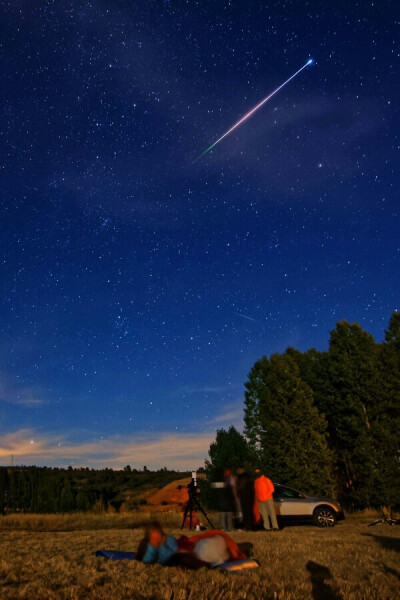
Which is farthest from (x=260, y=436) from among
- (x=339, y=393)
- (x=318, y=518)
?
(x=318, y=518)

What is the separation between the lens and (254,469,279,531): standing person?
15016 millimetres

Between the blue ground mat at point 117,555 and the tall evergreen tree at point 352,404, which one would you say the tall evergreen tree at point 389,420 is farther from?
the blue ground mat at point 117,555

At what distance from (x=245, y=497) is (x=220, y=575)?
31.5ft

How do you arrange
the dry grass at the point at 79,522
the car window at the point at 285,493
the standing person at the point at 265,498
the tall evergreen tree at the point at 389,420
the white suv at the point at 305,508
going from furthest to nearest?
the tall evergreen tree at the point at 389,420
the dry grass at the point at 79,522
the car window at the point at 285,493
the white suv at the point at 305,508
the standing person at the point at 265,498

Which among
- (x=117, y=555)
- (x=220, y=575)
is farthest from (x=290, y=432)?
(x=220, y=575)

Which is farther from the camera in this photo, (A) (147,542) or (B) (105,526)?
(B) (105,526)

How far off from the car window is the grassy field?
5757 millimetres

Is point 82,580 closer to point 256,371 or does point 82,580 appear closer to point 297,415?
point 297,415

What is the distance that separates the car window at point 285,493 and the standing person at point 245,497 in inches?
63.8

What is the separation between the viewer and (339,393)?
1067 inches

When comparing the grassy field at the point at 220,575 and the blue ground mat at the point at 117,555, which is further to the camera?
the blue ground mat at the point at 117,555

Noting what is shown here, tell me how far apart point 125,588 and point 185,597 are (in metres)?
1.01

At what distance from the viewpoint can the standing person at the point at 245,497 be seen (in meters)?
15.9

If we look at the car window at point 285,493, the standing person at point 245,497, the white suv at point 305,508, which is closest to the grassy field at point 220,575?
the standing person at point 245,497
